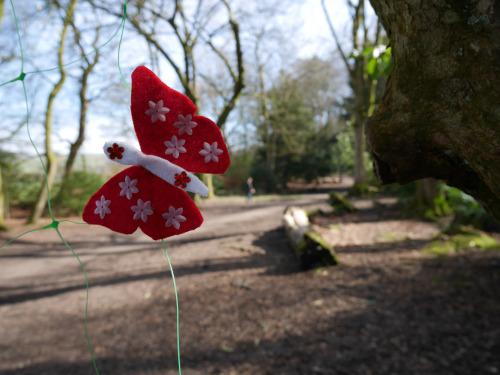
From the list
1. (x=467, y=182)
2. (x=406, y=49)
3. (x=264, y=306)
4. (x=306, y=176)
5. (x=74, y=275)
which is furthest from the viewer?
(x=306, y=176)

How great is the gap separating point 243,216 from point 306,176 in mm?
10167

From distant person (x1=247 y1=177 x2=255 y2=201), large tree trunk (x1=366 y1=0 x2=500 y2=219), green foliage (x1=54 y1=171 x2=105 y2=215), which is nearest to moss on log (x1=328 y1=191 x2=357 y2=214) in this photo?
distant person (x1=247 y1=177 x2=255 y2=201)

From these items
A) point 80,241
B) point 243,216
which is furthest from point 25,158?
point 243,216

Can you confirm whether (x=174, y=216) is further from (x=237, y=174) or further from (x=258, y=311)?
(x=237, y=174)

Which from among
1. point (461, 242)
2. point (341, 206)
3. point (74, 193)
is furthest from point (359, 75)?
point (74, 193)

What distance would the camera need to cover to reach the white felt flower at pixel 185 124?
2.29 feet

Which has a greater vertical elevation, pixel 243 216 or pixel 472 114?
pixel 472 114

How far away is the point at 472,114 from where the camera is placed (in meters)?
0.60

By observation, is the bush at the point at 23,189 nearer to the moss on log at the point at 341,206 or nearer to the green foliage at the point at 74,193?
the green foliage at the point at 74,193

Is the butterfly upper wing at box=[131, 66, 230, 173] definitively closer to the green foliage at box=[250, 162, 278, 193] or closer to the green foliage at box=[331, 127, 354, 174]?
the green foliage at box=[250, 162, 278, 193]

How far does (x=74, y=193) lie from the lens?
31.0ft

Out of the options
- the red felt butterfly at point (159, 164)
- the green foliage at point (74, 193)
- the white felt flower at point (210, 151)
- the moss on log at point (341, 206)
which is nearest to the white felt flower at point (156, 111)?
the red felt butterfly at point (159, 164)

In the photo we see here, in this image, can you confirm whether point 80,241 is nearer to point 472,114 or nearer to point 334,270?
point 334,270

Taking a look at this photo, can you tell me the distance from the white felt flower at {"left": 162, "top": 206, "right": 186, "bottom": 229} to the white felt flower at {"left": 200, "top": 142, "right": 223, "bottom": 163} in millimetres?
141
